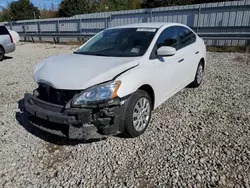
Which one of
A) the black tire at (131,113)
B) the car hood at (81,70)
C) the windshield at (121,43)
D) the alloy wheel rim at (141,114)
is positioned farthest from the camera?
the windshield at (121,43)

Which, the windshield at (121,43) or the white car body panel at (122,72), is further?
the windshield at (121,43)

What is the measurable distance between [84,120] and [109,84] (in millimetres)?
Result: 537

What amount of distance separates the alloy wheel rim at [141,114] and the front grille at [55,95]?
34.5 inches

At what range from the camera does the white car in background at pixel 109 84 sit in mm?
2510

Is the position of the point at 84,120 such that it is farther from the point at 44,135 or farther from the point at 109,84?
the point at 44,135

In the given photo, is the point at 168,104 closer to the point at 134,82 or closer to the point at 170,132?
the point at 170,132

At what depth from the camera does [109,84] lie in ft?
8.38

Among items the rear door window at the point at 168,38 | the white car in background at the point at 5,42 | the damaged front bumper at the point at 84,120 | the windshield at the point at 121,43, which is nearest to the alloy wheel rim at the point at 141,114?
the damaged front bumper at the point at 84,120

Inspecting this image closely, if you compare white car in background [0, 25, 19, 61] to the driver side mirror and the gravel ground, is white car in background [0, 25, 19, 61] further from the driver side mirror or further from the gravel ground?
the driver side mirror

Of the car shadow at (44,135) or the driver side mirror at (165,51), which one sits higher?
the driver side mirror at (165,51)

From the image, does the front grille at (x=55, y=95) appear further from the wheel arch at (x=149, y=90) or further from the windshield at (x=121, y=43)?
the windshield at (x=121, y=43)

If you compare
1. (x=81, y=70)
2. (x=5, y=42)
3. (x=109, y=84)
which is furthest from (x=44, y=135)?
(x=5, y=42)

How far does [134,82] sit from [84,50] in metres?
1.61

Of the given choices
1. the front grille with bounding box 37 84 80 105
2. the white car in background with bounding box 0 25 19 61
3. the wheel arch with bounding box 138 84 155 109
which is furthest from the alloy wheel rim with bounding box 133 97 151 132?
the white car in background with bounding box 0 25 19 61
